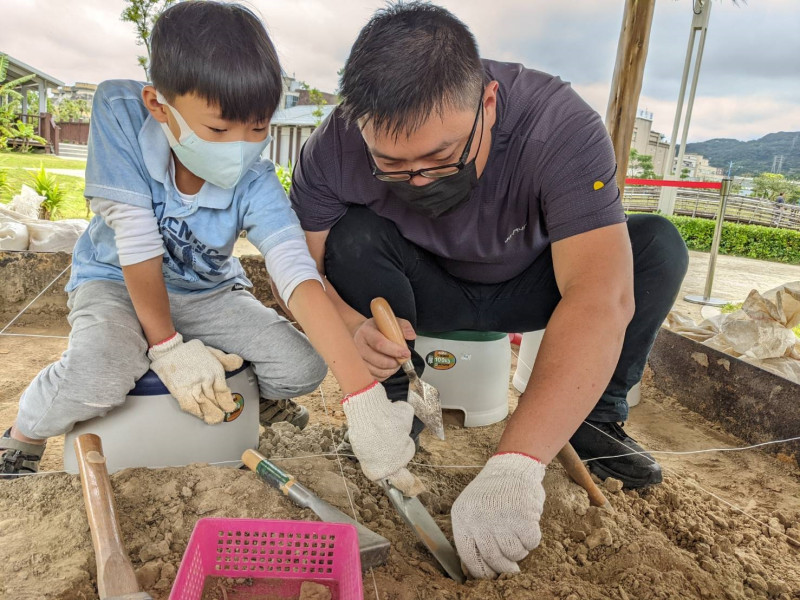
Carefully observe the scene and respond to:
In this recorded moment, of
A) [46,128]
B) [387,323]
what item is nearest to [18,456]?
[387,323]

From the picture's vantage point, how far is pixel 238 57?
4.26ft

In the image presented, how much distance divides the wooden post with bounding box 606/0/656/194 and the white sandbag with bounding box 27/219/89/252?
2992 mm

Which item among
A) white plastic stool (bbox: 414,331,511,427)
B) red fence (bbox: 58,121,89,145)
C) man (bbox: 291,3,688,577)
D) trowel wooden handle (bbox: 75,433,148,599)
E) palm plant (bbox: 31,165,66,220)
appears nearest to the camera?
trowel wooden handle (bbox: 75,433,148,599)

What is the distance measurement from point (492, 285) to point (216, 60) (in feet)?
3.10

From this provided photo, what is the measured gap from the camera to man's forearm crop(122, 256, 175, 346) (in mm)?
1424

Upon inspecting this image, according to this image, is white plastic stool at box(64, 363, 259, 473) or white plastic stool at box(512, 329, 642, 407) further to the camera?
white plastic stool at box(512, 329, 642, 407)

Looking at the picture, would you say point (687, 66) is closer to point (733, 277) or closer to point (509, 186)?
point (733, 277)

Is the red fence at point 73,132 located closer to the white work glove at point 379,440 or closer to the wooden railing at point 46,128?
the wooden railing at point 46,128

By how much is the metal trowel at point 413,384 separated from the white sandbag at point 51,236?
8.44ft

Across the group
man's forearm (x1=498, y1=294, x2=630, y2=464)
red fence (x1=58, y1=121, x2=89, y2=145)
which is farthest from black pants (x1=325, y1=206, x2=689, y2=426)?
red fence (x1=58, y1=121, x2=89, y2=145)

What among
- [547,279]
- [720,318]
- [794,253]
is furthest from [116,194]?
[794,253]

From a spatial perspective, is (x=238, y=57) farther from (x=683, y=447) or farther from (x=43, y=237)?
(x=43, y=237)

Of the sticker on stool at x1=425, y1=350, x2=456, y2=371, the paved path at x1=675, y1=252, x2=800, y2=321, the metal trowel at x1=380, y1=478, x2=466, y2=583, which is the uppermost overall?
the sticker on stool at x1=425, y1=350, x2=456, y2=371

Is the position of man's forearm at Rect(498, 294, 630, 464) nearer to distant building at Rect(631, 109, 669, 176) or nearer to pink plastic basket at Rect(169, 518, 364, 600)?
pink plastic basket at Rect(169, 518, 364, 600)
